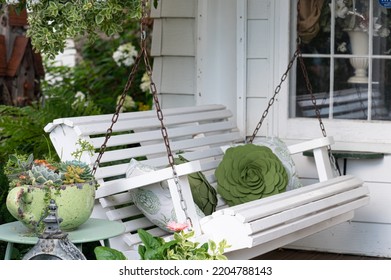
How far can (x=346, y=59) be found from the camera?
5848 millimetres

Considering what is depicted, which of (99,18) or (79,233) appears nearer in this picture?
(79,233)

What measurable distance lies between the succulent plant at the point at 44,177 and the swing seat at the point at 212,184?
462mm

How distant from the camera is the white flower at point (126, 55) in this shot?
27.3 ft

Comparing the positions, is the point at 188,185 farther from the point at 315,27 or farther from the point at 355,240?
the point at 315,27

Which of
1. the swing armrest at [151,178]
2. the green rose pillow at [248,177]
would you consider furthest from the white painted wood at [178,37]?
the swing armrest at [151,178]

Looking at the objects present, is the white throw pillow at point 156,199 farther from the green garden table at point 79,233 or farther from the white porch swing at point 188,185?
the green garden table at point 79,233

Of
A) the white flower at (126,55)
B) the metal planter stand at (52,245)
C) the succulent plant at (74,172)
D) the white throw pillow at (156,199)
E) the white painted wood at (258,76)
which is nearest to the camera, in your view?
the metal planter stand at (52,245)

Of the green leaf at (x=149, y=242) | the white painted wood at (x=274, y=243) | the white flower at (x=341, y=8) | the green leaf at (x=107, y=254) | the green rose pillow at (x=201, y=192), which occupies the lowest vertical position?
the white painted wood at (x=274, y=243)

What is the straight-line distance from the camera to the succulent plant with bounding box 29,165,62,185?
3918 mm

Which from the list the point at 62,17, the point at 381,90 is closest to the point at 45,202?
the point at 62,17

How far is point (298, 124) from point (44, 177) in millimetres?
2330

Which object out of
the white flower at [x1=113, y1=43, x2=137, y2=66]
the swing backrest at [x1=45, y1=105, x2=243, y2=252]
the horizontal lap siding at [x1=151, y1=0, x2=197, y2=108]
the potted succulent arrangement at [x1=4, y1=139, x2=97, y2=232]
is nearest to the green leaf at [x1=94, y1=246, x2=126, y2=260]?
the potted succulent arrangement at [x1=4, y1=139, x2=97, y2=232]
